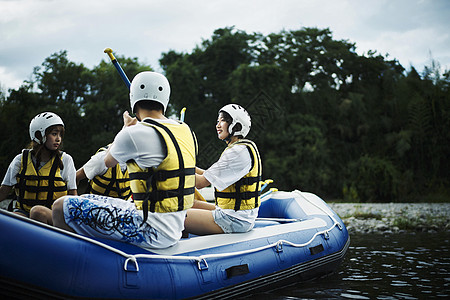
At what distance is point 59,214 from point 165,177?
0.73 meters

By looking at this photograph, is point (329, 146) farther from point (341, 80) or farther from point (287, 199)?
point (287, 199)

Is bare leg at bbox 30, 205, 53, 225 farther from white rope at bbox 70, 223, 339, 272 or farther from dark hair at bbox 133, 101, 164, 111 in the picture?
dark hair at bbox 133, 101, 164, 111

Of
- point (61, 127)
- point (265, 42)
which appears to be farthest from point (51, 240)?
point (265, 42)

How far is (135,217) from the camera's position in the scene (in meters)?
2.86

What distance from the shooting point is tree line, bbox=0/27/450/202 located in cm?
1728

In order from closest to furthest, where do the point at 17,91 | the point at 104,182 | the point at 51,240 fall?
the point at 51,240, the point at 104,182, the point at 17,91

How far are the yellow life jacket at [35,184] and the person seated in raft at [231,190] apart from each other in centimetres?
117

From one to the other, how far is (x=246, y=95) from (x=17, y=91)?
9849mm

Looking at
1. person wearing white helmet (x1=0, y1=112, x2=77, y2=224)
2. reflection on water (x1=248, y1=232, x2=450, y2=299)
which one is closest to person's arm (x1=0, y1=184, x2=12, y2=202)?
person wearing white helmet (x1=0, y1=112, x2=77, y2=224)

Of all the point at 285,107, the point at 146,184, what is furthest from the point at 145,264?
the point at 285,107

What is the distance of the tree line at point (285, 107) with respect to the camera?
1728cm

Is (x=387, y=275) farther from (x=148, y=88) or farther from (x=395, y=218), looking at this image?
(x=395, y=218)

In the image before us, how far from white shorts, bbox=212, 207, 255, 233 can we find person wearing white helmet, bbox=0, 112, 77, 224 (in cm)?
134

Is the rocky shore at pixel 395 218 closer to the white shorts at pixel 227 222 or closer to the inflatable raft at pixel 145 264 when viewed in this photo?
the inflatable raft at pixel 145 264
